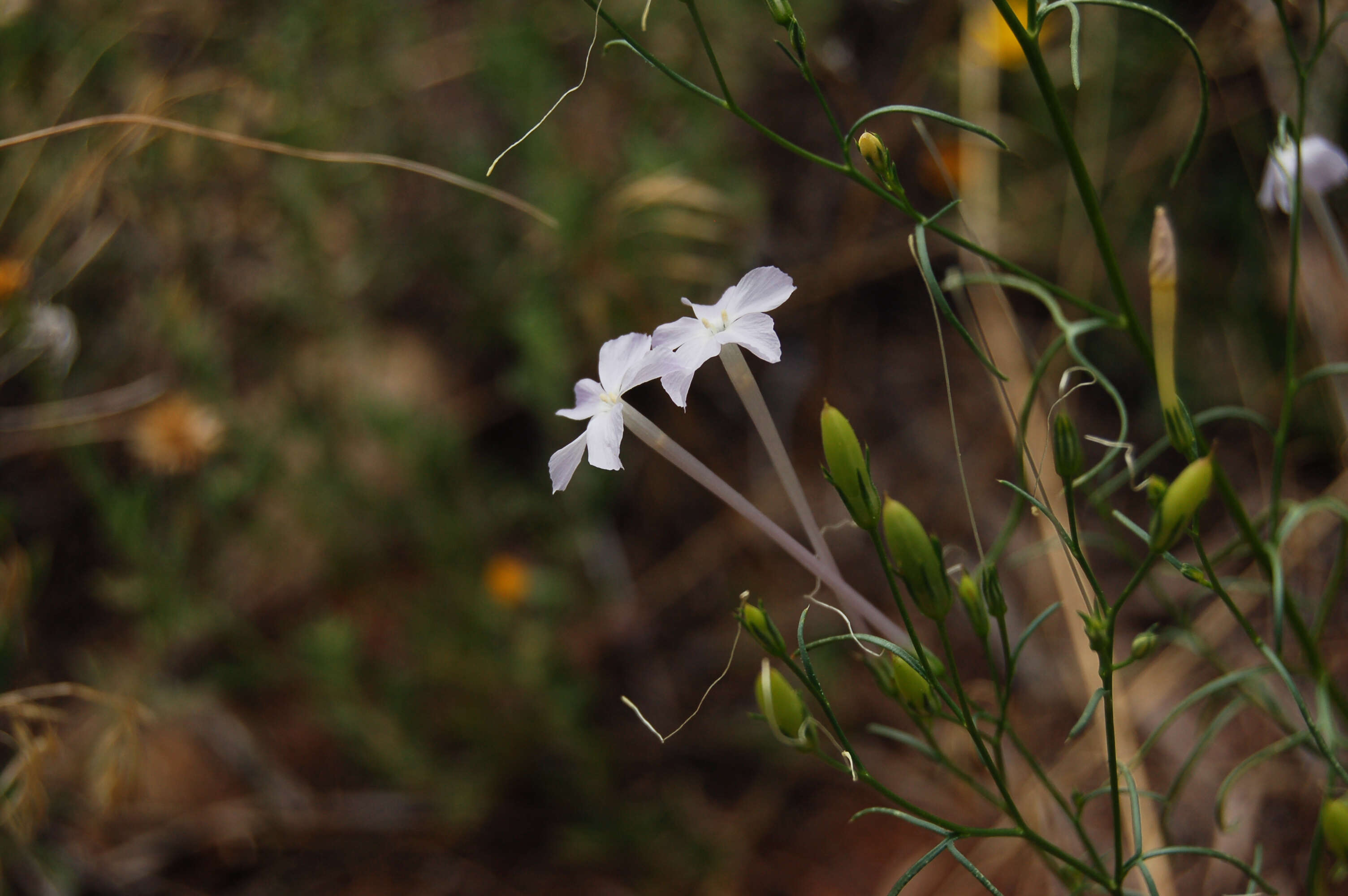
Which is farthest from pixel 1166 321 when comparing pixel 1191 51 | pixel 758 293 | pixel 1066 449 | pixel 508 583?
pixel 508 583

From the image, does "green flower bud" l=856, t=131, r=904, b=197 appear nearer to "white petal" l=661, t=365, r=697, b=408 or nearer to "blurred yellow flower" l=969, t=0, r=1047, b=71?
"white petal" l=661, t=365, r=697, b=408

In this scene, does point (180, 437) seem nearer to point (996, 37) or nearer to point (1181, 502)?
point (1181, 502)

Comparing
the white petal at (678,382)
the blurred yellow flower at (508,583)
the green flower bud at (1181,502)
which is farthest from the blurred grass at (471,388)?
the green flower bud at (1181,502)

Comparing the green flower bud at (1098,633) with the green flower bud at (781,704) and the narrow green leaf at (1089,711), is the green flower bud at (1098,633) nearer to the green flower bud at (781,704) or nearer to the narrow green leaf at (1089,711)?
the narrow green leaf at (1089,711)

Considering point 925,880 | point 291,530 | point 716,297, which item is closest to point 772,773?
point 925,880

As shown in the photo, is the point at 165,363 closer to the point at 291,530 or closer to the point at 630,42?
the point at 291,530

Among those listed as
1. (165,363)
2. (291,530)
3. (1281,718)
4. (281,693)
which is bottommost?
(281,693)

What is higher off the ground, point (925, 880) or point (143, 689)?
point (143, 689)
